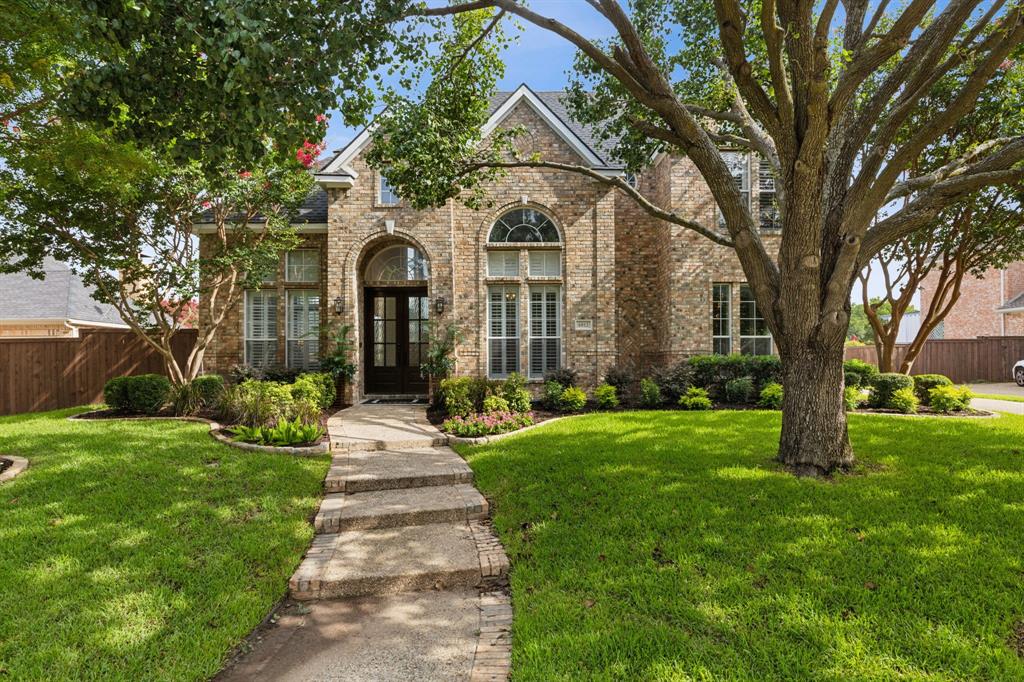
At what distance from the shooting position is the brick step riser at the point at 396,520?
4707 millimetres

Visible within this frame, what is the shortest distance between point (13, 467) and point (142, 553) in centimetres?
354

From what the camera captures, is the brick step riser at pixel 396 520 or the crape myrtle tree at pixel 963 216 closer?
the brick step riser at pixel 396 520

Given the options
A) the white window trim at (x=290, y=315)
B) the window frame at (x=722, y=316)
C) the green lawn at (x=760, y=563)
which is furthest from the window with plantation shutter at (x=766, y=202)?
the white window trim at (x=290, y=315)

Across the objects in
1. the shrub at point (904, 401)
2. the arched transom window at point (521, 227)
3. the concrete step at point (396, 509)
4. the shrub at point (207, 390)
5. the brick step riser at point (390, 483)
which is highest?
the arched transom window at point (521, 227)

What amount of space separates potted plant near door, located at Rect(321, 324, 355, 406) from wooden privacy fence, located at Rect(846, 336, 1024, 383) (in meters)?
17.9

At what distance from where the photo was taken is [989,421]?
813cm

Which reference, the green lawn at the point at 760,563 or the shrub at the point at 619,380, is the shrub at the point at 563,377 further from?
the green lawn at the point at 760,563

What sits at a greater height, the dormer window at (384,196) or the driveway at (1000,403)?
the dormer window at (384,196)

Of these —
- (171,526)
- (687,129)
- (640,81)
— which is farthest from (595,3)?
(171,526)

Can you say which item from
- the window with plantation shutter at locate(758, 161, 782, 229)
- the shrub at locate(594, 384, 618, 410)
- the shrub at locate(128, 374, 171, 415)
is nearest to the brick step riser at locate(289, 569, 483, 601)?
the shrub at locate(594, 384, 618, 410)

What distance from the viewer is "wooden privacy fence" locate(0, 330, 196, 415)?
1134cm

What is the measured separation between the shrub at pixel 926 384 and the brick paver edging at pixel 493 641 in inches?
423

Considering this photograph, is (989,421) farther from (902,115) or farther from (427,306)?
(427,306)

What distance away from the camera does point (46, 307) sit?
1648 centimetres
